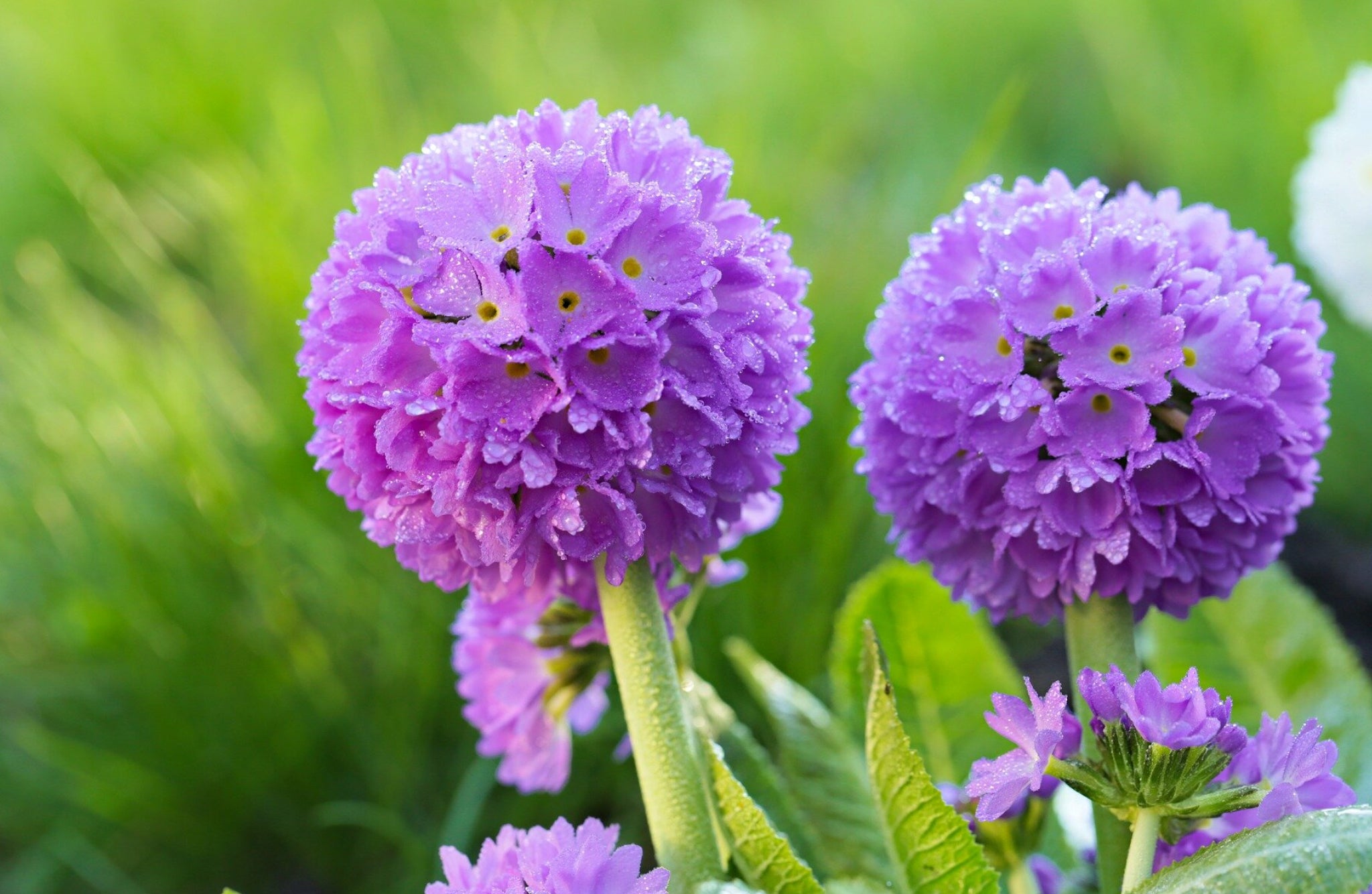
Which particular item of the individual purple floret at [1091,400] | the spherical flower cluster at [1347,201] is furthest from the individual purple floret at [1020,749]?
the spherical flower cluster at [1347,201]

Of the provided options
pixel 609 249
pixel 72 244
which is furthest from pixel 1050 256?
pixel 72 244

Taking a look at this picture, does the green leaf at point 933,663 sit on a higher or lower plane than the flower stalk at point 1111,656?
higher

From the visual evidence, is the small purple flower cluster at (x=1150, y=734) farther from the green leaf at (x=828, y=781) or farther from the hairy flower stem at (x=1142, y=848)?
the green leaf at (x=828, y=781)

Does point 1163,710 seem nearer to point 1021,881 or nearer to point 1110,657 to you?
point 1110,657

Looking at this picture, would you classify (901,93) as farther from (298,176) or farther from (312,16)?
(312,16)

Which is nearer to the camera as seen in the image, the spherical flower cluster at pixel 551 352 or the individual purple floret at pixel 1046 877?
the spherical flower cluster at pixel 551 352

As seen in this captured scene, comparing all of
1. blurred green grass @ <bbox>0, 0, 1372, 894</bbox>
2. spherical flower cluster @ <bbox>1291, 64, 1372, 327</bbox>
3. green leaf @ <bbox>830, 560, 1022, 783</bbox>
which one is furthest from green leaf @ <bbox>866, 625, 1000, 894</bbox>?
spherical flower cluster @ <bbox>1291, 64, 1372, 327</bbox>

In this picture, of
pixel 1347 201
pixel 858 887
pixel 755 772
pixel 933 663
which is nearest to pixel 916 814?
pixel 858 887
